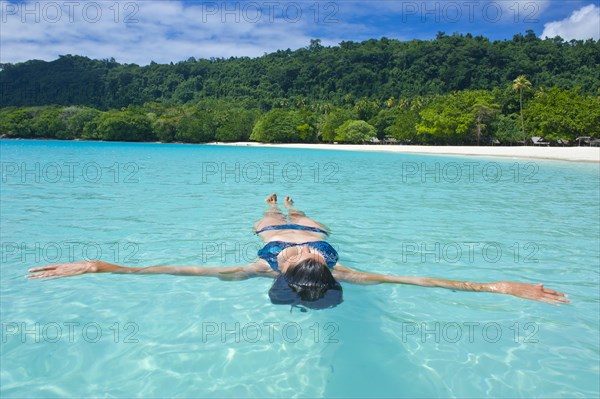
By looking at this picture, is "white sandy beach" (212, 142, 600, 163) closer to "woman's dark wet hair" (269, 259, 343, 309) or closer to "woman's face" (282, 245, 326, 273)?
"woman's face" (282, 245, 326, 273)

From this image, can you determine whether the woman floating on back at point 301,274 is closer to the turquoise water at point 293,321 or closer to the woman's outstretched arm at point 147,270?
the woman's outstretched arm at point 147,270

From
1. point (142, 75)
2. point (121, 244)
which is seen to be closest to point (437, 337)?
point (121, 244)

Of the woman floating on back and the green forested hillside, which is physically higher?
the green forested hillside

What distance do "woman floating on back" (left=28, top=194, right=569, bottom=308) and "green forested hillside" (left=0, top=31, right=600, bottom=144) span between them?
187 ft

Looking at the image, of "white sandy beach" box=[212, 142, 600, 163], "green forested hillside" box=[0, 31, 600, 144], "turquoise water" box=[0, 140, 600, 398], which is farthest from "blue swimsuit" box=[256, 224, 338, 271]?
"green forested hillside" box=[0, 31, 600, 144]

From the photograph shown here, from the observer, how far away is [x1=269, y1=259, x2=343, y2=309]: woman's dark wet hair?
4.00m

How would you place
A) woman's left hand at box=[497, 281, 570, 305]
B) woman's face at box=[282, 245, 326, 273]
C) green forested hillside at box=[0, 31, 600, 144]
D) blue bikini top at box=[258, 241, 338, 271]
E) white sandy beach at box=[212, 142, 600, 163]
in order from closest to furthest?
woman's left hand at box=[497, 281, 570, 305] < woman's face at box=[282, 245, 326, 273] < blue bikini top at box=[258, 241, 338, 271] < white sandy beach at box=[212, 142, 600, 163] < green forested hillside at box=[0, 31, 600, 144]

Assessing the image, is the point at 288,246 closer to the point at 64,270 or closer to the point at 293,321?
the point at 293,321

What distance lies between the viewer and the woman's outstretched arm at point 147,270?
4031 mm

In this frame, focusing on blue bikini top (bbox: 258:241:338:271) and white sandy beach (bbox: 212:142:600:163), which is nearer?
blue bikini top (bbox: 258:241:338:271)

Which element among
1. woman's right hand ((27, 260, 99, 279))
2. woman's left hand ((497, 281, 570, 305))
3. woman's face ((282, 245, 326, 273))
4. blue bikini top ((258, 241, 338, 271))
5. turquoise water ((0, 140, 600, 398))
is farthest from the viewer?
blue bikini top ((258, 241, 338, 271))

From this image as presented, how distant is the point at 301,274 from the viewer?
13.2 feet

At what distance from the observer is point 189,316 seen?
428cm

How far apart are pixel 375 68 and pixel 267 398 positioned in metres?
125
